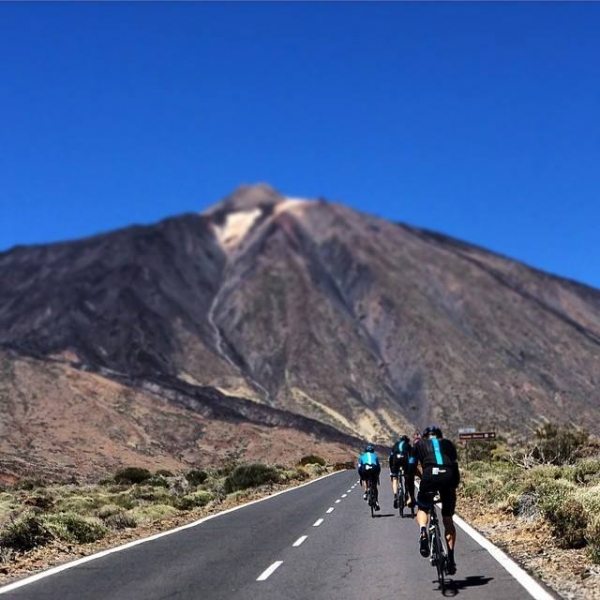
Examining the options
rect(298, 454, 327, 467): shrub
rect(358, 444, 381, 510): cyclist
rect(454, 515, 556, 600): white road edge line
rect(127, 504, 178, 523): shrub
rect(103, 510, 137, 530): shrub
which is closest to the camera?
rect(454, 515, 556, 600): white road edge line

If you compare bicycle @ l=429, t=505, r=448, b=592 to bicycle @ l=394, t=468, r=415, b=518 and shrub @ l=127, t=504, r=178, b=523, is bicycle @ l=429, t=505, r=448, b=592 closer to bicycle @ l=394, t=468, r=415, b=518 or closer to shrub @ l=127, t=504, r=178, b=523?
bicycle @ l=394, t=468, r=415, b=518

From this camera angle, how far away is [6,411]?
229ft

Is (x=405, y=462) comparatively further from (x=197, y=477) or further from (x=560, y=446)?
(x=197, y=477)

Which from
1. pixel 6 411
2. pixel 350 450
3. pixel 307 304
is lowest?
pixel 350 450

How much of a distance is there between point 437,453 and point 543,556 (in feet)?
10.1

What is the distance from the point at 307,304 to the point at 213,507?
106887 millimetres

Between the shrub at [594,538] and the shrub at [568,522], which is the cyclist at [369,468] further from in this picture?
the shrub at [594,538]

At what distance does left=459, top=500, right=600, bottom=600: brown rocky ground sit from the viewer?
358 inches

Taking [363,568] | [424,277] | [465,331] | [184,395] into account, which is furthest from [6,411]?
[424,277]

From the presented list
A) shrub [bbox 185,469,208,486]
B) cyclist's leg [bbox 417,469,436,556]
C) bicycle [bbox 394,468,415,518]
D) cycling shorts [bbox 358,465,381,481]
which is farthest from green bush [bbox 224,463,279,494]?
cyclist's leg [bbox 417,469,436,556]

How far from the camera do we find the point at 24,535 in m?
14.0

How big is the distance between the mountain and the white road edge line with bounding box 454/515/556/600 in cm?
6356

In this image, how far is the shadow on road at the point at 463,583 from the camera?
9.22m

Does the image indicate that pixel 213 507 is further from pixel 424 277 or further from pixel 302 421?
pixel 424 277
